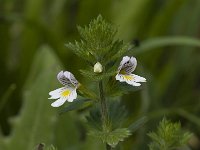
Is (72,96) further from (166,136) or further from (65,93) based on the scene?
(166,136)

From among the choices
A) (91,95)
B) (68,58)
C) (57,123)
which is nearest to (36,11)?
(68,58)

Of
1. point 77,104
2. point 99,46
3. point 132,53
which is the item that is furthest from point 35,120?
point 99,46

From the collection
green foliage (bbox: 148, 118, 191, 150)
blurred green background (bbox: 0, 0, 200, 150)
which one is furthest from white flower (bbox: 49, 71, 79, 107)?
blurred green background (bbox: 0, 0, 200, 150)

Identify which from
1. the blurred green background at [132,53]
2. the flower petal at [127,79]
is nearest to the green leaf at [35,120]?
the blurred green background at [132,53]

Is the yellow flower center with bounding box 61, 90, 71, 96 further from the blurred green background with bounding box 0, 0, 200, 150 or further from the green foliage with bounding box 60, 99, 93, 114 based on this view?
the blurred green background with bounding box 0, 0, 200, 150

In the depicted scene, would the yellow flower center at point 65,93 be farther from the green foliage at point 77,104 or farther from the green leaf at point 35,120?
the green leaf at point 35,120

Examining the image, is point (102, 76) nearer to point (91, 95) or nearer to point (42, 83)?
point (91, 95)
